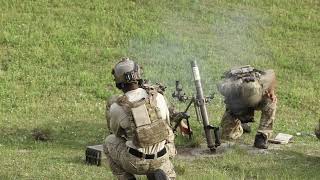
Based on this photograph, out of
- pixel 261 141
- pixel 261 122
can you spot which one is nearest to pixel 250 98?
pixel 261 122

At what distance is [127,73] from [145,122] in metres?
0.61

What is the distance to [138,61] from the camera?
1670 cm

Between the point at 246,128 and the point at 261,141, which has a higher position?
the point at 261,141

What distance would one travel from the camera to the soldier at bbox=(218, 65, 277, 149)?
10930 millimetres

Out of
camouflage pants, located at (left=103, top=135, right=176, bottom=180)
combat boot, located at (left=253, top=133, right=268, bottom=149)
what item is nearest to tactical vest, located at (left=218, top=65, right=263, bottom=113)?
combat boot, located at (left=253, top=133, right=268, bottom=149)

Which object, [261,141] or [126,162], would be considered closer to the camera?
[126,162]

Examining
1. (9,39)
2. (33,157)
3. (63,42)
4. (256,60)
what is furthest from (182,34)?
(33,157)

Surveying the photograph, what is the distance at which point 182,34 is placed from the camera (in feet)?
61.5

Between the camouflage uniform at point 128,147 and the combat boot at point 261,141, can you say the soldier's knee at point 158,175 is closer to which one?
the camouflage uniform at point 128,147

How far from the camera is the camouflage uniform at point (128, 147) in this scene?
7133mm

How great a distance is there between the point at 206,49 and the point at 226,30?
5.75 feet

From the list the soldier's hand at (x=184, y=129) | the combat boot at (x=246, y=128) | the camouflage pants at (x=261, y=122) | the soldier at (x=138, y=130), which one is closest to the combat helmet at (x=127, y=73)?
the soldier at (x=138, y=130)

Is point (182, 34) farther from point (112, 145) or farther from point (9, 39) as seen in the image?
point (112, 145)

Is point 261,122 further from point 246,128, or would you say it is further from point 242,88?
point 246,128
